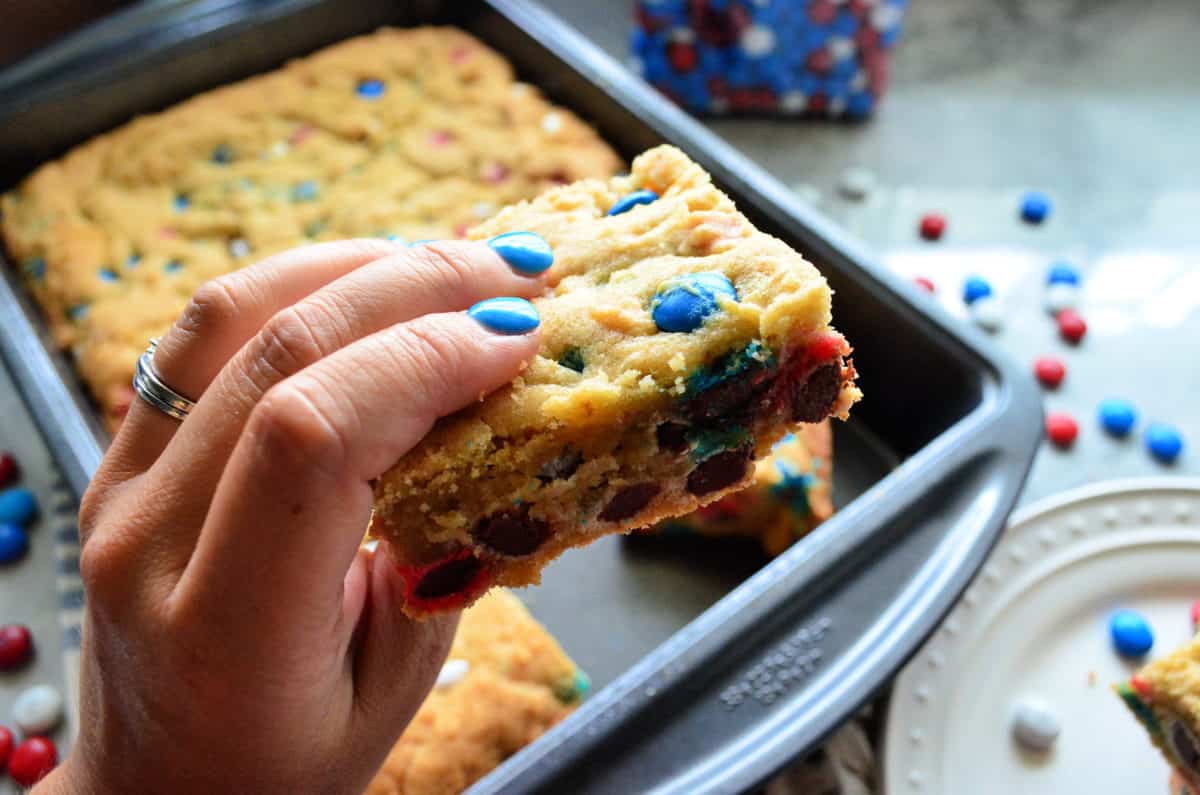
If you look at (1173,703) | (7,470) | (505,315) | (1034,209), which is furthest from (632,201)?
(1034,209)

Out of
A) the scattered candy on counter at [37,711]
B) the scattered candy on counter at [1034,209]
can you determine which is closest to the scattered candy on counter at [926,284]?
the scattered candy on counter at [1034,209]

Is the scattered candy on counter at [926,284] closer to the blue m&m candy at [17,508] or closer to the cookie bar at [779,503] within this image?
the cookie bar at [779,503]

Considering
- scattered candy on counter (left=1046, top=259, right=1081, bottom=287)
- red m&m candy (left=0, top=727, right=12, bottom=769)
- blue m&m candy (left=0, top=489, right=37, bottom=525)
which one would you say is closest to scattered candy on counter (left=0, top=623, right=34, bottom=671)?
red m&m candy (left=0, top=727, right=12, bottom=769)

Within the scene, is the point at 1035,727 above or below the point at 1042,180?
below

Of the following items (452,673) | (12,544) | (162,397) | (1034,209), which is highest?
(162,397)

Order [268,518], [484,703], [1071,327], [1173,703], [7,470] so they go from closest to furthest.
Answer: [268,518] → [1173,703] → [484,703] → [7,470] → [1071,327]

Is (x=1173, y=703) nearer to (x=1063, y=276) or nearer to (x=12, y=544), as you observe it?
(x=1063, y=276)

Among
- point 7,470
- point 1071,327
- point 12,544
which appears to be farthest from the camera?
point 1071,327

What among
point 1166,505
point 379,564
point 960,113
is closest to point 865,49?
point 960,113
